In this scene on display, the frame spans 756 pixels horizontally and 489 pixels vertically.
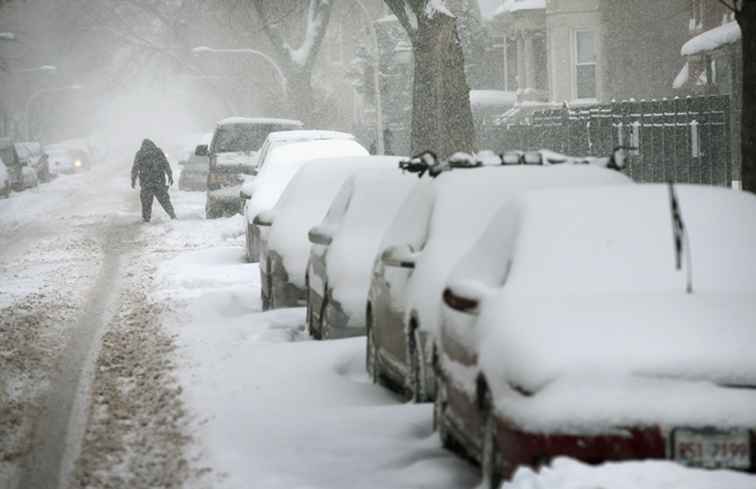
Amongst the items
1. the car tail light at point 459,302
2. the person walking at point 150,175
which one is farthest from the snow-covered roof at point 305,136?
the car tail light at point 459,302

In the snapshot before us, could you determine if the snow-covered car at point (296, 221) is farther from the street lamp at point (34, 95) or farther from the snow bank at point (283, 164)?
the street lamp at point (34, 95)

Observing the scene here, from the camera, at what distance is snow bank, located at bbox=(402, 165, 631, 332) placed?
886 centimetres

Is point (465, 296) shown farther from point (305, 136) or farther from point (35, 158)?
point (35, 158)

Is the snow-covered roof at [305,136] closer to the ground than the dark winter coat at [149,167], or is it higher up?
higher up

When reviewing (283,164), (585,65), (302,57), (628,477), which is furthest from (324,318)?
(302,57)

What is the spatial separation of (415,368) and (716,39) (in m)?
23.1

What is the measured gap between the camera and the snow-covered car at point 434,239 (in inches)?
348

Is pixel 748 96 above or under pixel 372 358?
above

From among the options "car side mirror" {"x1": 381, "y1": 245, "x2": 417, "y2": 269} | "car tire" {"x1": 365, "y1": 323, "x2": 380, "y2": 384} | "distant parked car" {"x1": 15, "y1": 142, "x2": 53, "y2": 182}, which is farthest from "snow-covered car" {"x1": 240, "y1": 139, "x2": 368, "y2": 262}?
"distant parked car" {"x1": 15, "y1": 142, "x2": 53, "y2": 182}

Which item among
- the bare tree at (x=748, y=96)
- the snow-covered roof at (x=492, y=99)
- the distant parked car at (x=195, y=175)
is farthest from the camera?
the snow-covered roof at (x=492, y=99)

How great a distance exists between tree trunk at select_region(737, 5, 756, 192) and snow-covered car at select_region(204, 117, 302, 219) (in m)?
17.9

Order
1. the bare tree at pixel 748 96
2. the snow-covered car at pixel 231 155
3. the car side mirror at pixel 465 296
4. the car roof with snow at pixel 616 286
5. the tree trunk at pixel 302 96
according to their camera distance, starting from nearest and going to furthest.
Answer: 1. the car roof with snow at pixel 616 286
2. the car side mirror at pixel 465 296
3. the bare tree at pixel 748 96
4. the snow-covered car at pixel 231 155
5. the tree trunk at pixel 302 96

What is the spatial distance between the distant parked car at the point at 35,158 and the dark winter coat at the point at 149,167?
93.6 ft

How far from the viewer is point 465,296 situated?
23.7 feet
